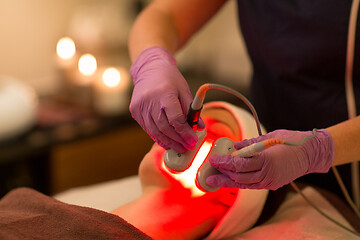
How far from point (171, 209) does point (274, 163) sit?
0.29 m

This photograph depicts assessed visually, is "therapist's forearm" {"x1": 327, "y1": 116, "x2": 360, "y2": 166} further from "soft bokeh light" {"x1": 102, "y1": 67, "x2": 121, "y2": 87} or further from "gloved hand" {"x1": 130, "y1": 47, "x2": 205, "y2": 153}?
"soft bokeh light" {"x1": 102, "y1": 67, "x2": 121, "y2": 87}

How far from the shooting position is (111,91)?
211cm

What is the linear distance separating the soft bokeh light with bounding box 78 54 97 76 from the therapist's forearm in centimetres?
154

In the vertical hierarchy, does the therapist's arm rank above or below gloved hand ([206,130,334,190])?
above

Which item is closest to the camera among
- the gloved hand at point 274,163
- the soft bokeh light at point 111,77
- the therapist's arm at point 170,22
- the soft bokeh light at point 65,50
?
the gloved hand at point 274,163

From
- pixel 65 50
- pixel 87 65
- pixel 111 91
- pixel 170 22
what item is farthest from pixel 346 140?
pixel 65 50

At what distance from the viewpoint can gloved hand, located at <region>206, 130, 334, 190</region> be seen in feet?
Answer: 2.64

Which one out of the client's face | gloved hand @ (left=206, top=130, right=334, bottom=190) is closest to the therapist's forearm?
gloved hand @ (left=206, top=130, right=334, bottom=190)

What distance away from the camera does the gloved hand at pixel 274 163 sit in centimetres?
80

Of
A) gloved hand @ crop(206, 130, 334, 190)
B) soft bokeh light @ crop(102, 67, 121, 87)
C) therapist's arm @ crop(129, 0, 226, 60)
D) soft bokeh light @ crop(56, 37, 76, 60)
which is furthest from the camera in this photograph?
soft bokeh light @ crop(56, 37, 76, 60)

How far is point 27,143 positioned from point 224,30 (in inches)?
51.5

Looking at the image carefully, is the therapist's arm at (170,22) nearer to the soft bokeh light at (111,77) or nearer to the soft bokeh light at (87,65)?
the soft bokeh light at (111,77)

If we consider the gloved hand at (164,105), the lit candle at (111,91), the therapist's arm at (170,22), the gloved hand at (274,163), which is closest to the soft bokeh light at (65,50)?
the lit candle at (111,91)

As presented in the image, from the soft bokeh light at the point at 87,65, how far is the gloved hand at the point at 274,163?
1.49 meters
